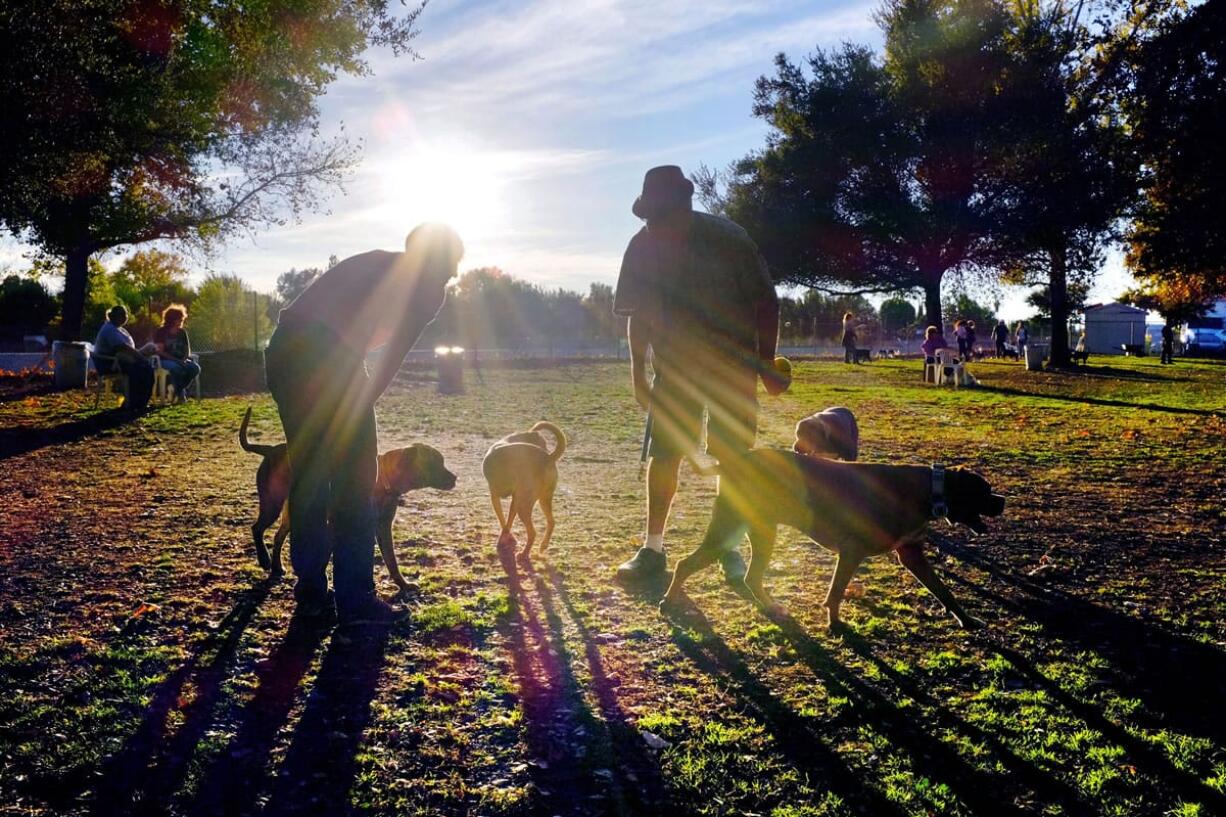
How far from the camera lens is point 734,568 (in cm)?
530

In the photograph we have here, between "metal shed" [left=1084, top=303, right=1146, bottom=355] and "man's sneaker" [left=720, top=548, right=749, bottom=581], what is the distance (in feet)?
198

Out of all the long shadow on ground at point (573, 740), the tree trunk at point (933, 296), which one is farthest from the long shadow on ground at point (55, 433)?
the tree trunk at point (933, 296)

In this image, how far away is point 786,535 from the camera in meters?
6.82

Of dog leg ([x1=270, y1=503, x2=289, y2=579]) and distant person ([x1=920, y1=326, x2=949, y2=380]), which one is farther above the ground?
distant person ([x1=920, y1=326, x2=949, y2=380])

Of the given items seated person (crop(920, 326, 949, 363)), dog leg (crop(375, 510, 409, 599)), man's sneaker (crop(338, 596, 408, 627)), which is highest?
seated person (crop(920, 326, 949, 363))

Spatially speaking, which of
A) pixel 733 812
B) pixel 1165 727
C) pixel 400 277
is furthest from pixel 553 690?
pixel 1165 727

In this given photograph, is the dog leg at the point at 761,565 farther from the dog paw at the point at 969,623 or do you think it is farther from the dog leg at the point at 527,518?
the dog leg at the point at 527,518

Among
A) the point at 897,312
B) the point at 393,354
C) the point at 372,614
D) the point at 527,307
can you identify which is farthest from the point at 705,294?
the point at 897,312

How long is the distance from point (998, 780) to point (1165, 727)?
0.88 meters

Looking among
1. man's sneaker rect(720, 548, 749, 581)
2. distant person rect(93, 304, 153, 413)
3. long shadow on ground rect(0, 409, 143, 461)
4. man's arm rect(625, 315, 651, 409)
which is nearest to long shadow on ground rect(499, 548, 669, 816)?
man's sneaker rect(720, 548, 749, 581)

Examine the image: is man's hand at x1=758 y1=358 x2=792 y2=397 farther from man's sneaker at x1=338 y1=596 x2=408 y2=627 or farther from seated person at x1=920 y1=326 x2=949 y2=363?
seated person at x1=920 y1=326 x2=949 y2=363

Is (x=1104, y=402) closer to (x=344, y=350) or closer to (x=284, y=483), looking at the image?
(x=284, y=483)

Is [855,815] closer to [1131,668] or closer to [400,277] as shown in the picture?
[1131,668]

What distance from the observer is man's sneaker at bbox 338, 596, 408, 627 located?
14.7ft
